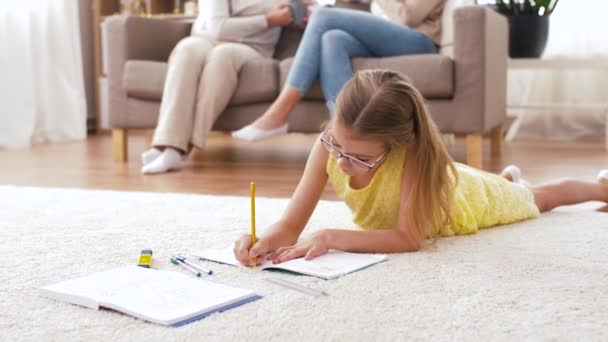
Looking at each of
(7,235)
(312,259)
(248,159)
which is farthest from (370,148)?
(248,159)

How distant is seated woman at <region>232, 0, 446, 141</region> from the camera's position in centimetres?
268

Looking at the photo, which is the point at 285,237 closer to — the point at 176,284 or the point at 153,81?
the point at 176,284

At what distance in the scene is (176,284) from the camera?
110cm

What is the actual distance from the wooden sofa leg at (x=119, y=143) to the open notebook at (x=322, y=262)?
6.23 ft

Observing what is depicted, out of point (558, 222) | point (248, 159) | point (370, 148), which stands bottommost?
point (248, 159)

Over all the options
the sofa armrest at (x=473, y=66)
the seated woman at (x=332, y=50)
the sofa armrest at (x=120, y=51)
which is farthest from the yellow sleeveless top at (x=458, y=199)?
the sofa armrest at (x=120, y=51)

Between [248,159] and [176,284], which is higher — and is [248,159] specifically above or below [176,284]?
below

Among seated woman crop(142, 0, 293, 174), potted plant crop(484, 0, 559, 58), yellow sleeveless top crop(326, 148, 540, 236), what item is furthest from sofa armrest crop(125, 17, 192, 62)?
yellow sleeveless top crop(326, 148, 540, 236)

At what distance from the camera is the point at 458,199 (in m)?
1.56

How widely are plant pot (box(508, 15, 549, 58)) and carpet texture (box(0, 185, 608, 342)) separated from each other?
6.87 feet

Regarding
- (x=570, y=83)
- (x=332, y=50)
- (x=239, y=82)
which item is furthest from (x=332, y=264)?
(x=570, y=83)

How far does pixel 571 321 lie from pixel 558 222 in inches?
30.7

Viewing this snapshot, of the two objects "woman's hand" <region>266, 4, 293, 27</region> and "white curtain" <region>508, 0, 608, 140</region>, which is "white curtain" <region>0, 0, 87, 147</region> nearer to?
"woman's hand" <region>266, 4, 293, 27</region>

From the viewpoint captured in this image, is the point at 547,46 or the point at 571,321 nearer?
the point at 571,321
